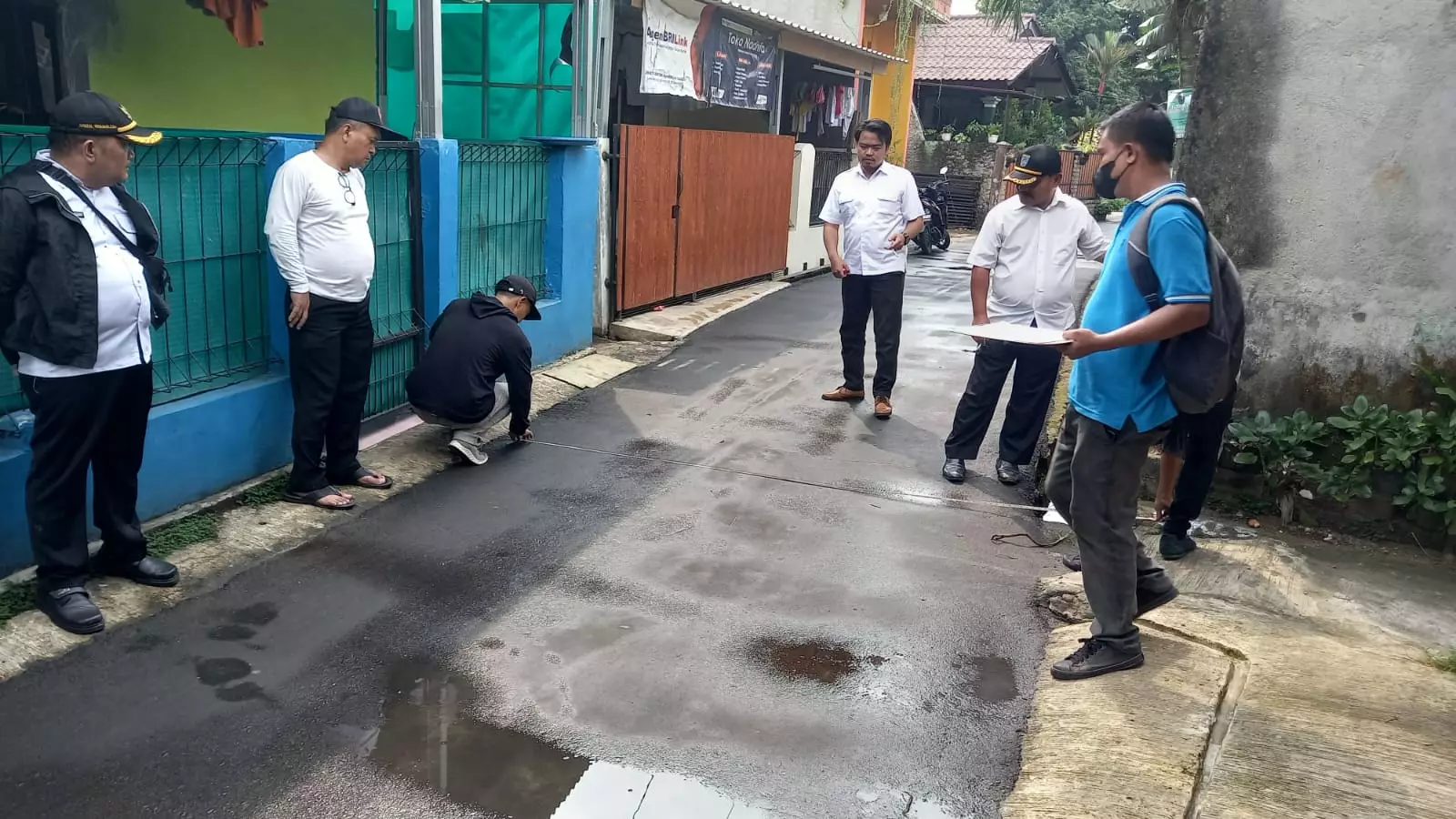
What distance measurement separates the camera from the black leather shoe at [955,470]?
5789 mm

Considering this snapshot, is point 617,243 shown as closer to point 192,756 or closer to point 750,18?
point 750,18

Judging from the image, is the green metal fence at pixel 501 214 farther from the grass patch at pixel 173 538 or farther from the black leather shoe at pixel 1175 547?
the black leather shoe at pixel 1175 547

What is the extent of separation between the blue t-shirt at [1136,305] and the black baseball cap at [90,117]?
3292 millimetres

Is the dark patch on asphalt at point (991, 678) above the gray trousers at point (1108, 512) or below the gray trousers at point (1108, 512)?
below

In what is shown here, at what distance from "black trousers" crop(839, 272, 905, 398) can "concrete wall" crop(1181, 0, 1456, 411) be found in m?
2.20

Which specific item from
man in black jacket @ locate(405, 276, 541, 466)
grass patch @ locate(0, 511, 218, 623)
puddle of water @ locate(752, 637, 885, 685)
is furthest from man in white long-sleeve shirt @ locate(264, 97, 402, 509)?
puddle of water @ locate(752, 637, 885, 685)

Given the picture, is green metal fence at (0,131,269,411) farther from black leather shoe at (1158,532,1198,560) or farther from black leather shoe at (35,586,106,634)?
black leather shoe at (1158,532,1198,560)

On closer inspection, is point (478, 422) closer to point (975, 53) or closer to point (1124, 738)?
point (1124, 738)

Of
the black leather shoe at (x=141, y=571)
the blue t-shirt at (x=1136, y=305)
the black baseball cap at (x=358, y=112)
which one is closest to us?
the blue t-shirt at (x=1136, y=305)

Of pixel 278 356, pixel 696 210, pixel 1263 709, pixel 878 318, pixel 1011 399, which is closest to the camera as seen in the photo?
pixel 1263 709

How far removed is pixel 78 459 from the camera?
360cm

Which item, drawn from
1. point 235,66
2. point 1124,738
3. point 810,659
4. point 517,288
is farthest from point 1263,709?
point 235,66

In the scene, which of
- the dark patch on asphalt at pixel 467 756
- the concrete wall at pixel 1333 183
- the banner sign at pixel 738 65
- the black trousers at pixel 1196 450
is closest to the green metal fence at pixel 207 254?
the dark patch on asphalt at pixel 467 756

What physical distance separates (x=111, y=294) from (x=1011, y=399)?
4.30 meters
